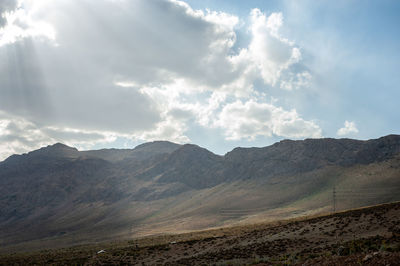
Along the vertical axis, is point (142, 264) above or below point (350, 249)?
below

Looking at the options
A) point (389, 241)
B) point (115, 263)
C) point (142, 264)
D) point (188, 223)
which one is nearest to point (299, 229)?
point (389, 241)

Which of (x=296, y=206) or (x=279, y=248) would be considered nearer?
(x=279, y=248)

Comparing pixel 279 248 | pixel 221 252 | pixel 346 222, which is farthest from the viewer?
pixel 346 222

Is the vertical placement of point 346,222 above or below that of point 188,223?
above

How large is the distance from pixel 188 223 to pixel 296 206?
7310 cm

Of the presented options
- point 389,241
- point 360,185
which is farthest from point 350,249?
point 360,185

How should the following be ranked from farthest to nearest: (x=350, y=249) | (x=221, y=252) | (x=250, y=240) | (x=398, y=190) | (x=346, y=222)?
(x=398, y=190), (x=250, y=240), (x=346, y=222), (x=221, y=252), (x=350, y=249)

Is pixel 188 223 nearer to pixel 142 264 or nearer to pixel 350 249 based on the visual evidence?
pixel 142 264

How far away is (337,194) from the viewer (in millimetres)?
191875

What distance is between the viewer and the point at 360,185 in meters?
200

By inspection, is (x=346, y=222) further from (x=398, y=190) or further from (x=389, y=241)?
(x=398, y=190)

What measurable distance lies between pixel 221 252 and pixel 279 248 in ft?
29.2

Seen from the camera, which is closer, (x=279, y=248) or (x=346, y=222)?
(x=279, y=248)

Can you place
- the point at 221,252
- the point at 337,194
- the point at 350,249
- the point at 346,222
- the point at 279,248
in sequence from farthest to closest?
the point at 337,194 < the point at 346,222 < the point at 221,252 < the point at 279,248 < the point at 350,249
